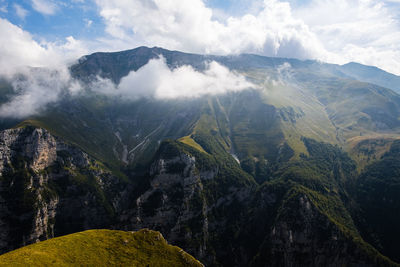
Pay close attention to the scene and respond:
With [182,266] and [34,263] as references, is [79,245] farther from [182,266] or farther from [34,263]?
[182,266]

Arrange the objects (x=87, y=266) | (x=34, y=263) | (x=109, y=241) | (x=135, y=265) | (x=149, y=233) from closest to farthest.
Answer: (x=34, y=263) → (x=87, y=266) → (x=135, y=265) → (x=109, y=241) → (x=149, y=233)

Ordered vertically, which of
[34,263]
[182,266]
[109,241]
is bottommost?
[182,266]

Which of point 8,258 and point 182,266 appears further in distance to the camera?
point 182,266

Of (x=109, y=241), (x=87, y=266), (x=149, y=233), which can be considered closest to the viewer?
(x=87, y=266)

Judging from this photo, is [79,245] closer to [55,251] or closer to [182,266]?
[55,251]

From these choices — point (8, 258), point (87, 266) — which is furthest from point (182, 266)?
point (8, 258)

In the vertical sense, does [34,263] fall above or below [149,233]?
above
